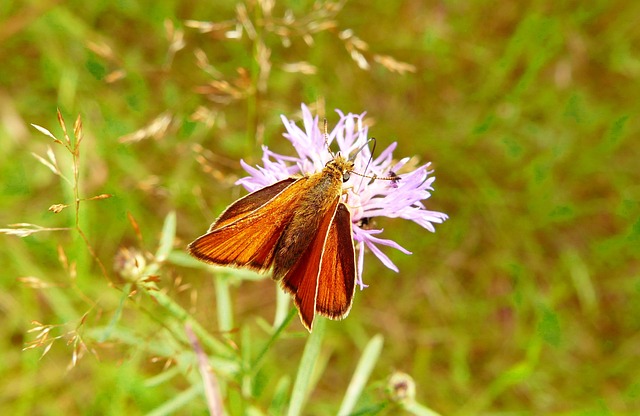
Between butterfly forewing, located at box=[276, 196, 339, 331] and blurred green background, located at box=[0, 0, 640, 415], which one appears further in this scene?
blurred green background, located at box=[0, 0, 640, 415]

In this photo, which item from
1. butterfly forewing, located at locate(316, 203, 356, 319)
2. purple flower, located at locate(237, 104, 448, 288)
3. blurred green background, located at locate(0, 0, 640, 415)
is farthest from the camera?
blurred green background, located at locate(0, 0, 640, 415)

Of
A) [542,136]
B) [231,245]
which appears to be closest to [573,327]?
[542,136]

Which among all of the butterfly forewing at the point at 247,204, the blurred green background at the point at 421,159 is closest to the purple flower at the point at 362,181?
the butterfly forewing at the point at 247,204

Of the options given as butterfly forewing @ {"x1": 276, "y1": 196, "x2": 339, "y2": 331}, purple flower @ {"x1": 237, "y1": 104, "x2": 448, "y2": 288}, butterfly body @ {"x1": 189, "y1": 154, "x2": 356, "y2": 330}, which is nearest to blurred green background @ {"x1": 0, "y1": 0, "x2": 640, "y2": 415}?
purple flower @ {"x1": 237, "y1": 104, "x2": 448, "y2": 288}

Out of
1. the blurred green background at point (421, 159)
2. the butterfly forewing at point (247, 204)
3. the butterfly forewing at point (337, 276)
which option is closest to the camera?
the butterfly forewing at point (337, 276)

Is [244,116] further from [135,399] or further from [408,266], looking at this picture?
[135,399]

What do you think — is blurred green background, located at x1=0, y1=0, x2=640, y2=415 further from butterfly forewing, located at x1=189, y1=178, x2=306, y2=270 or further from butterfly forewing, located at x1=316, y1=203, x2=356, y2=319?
butterfly forewing, located at x1=316, y1=203, x2=356, y2=319

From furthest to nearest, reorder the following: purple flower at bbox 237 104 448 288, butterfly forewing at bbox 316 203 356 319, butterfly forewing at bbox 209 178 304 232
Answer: purple flower at bbox 237 104 448 288
butterfly forewing at bbox 209 178 304 232
butterfly forewing at bbox 316 203 356 319

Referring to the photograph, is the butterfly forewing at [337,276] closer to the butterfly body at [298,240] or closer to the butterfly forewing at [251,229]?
the butterfly body at [298,240]

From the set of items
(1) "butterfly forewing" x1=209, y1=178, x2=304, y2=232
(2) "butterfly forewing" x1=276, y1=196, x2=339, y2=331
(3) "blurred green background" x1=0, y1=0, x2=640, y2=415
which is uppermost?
(1) "butterfly forewing" x1=209, y1=178, x2=304, y2=232
